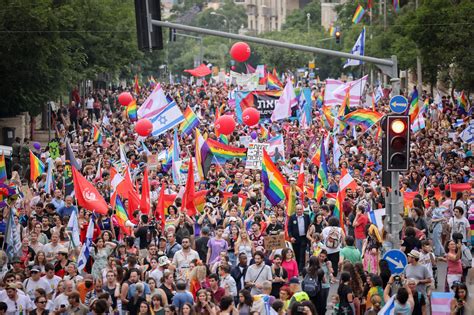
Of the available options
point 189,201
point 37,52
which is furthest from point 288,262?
point 37,52

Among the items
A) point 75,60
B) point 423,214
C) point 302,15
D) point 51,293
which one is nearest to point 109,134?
point 75,60

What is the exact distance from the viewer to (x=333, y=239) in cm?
1897

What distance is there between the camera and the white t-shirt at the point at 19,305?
1568 centimetres

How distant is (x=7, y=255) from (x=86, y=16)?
133 ft

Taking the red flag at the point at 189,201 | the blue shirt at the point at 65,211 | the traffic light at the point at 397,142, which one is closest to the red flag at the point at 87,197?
the blue shirt at the point at 65,211

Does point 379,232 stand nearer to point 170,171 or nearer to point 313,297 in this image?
point 313,297

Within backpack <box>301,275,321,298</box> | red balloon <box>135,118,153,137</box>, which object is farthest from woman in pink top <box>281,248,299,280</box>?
red balloon <box>135,118,153,137</box>

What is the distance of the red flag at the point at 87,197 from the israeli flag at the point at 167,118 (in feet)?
30.6

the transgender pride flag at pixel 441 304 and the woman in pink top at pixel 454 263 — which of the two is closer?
Answer: the transgender pride flag at pixel 441 304

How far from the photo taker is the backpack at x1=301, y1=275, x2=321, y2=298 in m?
16.5

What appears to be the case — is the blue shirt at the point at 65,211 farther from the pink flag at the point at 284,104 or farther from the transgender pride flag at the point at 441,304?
the pink flag at the point at 284,104

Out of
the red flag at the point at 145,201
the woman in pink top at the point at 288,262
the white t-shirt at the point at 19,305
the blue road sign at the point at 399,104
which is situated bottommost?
the red flag at the point at 145,201

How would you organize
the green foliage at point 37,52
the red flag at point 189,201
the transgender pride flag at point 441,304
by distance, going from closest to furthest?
1. the transgender pride flag at point 441,304
2. the red flag at point 189,201
3. the green foliage at point 37,52

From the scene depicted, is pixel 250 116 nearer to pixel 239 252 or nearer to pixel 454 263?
pixel 239 252
